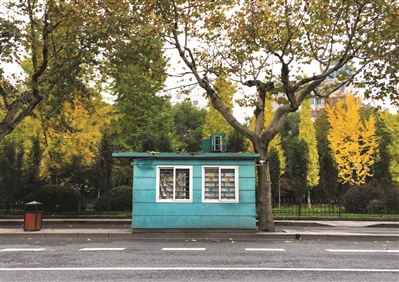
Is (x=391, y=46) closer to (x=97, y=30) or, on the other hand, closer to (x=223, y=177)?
(x=223, y=177)

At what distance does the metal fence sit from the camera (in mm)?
23127

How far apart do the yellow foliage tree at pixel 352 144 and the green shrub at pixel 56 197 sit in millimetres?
23435

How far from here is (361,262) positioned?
838 centimetres

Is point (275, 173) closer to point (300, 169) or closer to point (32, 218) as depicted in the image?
point (300, 169)

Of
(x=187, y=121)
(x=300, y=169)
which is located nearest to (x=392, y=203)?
(x=300, y=169)

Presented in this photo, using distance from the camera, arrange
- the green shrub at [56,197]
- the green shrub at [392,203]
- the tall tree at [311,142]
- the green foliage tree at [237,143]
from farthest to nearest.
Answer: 1. the tall tree at [311,142]
2. the green foliage tree at [237,143]
3. the green shrub at [392,203]
4. the green shrub at [56,197]

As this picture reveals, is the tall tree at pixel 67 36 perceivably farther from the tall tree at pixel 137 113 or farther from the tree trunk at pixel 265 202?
the tall tree at pixel 137 113

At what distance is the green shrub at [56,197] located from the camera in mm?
22266

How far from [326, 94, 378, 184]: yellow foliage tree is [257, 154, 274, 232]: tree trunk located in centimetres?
2186

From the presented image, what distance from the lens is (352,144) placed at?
115 feet

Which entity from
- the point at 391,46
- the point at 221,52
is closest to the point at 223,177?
the point at 221,52

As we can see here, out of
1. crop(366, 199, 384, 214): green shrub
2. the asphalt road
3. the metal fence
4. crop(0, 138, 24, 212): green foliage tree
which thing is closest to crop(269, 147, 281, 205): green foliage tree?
the metal fence

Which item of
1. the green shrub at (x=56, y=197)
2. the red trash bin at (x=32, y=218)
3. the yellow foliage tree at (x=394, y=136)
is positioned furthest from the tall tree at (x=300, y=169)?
the red trash bin at (x=32, y=218)

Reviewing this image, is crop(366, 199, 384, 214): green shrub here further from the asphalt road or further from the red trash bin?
the red trash bin
